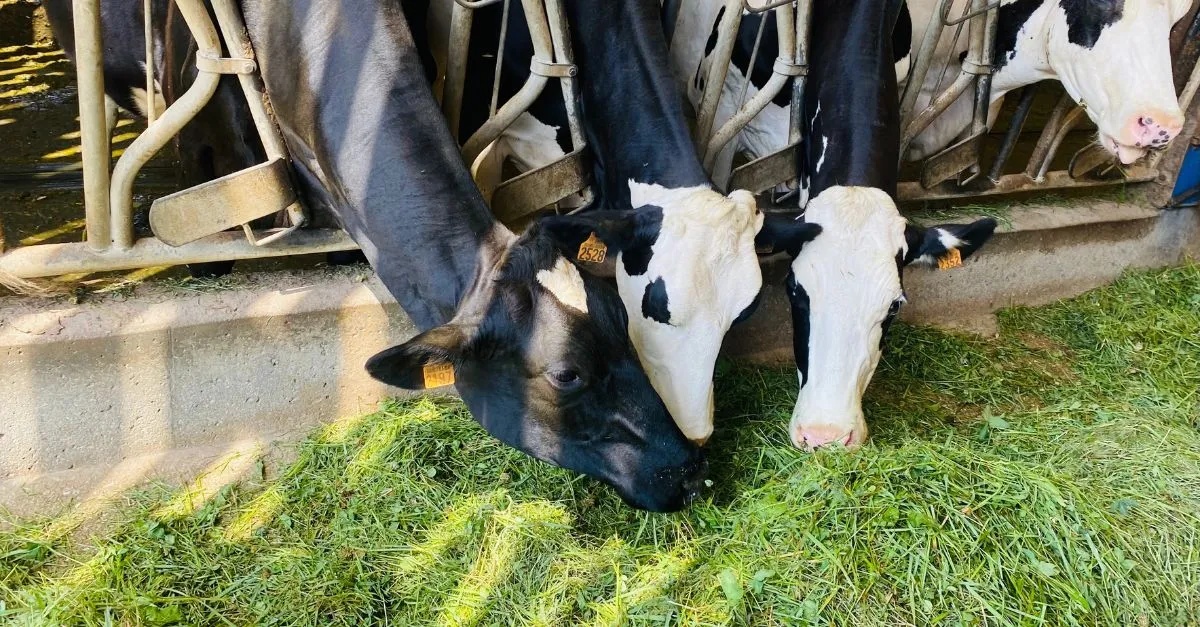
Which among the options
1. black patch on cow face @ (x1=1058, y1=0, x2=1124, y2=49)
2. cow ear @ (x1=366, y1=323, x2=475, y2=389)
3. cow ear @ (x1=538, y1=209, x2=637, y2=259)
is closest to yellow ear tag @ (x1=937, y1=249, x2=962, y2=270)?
cow ear @ (x1=538, y1=209, x2=637, y2=259)

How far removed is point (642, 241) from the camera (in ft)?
8.84

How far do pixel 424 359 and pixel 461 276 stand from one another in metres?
0.38

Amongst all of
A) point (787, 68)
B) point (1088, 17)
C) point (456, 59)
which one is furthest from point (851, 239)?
point (1088, 17)

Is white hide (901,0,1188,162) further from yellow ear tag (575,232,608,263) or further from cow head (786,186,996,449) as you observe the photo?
yellow ear tag (575,232,608,263)

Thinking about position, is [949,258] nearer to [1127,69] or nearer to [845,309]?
[845,309]

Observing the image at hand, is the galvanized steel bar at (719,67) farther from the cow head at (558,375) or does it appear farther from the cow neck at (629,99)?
the cow head at (558,375)

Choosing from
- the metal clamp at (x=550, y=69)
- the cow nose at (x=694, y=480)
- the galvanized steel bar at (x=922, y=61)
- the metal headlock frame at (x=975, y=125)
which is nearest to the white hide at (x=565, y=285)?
the cow nose at (x=694, y=480)

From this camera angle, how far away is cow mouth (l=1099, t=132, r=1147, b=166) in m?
3.64

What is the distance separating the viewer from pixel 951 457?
2.56 m

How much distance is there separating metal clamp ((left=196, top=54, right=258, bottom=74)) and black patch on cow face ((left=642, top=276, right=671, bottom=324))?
1.58 metres

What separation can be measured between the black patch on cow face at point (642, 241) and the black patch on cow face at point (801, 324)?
2.23ft

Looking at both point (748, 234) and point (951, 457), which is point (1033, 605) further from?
point (748, 234)

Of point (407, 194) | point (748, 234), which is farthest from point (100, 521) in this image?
point (748, 234)

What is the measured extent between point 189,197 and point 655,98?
68.8 inches
